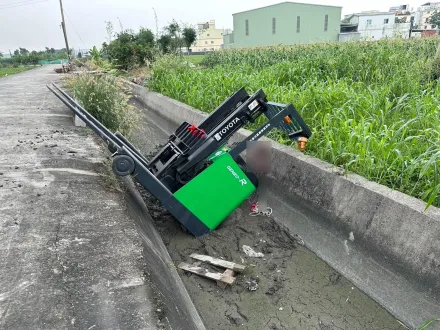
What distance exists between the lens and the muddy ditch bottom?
272 centimetres

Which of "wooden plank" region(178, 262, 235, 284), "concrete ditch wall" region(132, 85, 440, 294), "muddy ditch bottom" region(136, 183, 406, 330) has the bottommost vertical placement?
"muddy ditch bottom" region(136, 183, 406, 330)

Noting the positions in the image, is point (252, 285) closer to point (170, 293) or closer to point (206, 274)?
point (206, 274)

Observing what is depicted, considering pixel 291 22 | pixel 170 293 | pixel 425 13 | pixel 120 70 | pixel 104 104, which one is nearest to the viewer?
pixel 170 293

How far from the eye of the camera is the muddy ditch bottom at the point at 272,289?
8.93ft

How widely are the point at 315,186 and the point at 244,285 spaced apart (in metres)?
1.24

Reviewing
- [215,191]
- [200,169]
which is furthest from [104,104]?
[215,191]

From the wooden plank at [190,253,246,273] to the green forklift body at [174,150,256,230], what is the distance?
1.05 ft

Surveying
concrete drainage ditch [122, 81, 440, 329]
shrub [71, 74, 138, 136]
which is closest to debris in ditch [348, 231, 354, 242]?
concrete drainage ditch [122, 81, 440, 329]

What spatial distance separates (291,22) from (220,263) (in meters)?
41.9

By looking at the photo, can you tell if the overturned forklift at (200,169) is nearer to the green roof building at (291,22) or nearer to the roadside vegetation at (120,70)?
the roadside vegetation at (120,70)

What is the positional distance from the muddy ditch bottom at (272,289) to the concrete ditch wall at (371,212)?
0.44m

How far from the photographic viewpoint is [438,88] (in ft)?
14.4

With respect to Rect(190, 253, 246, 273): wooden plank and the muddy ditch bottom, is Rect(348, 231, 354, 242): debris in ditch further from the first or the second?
Rect(190, 253, 246, 273): wooden plank

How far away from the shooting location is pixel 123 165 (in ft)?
10.4
